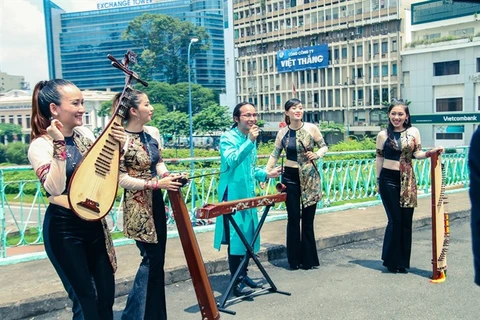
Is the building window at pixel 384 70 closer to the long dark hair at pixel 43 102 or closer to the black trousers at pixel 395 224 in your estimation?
the black trousers at pixel 395 224

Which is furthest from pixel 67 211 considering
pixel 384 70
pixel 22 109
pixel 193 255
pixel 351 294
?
pixel 22 109

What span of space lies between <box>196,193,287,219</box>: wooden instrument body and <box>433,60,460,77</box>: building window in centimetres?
4904

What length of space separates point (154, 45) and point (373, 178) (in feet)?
315

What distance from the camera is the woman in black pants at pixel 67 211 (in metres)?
2.93

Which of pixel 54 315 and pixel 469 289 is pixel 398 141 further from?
pixel 54 315

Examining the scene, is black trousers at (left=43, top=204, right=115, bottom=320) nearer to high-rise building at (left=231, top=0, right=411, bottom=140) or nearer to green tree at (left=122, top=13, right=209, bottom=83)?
high-rise building at (left=231, top=0, right=411, bottom=140)

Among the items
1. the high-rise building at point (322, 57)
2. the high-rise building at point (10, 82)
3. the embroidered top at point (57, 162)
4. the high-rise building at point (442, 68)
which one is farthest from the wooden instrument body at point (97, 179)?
the high-rise building at point (10, 82)

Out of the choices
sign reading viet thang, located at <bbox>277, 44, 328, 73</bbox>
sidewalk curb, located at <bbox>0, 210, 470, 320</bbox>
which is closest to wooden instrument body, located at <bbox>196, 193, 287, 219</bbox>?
sidewalk curb, located at <bbox>0, 210, 470, 320</bbox>

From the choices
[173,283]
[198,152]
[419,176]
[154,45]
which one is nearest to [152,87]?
[154,45]

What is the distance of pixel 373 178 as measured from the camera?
35.5 ft

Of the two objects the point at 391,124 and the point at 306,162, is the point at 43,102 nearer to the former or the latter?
the point at 306,162

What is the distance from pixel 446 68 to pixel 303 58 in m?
22.1

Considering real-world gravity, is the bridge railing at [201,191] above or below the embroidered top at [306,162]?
below

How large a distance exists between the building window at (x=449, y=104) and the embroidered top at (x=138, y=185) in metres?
49.9
